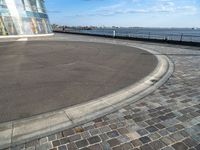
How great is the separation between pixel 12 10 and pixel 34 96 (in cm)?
3212

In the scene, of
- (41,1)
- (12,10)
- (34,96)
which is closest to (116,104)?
(34,96)

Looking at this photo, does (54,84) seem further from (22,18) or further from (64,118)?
(22,18)

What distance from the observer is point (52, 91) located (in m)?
6.24

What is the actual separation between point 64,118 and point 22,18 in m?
34.0

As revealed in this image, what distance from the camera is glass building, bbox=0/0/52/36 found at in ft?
97.7

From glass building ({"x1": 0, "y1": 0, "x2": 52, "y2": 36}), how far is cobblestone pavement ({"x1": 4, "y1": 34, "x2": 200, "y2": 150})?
101ft

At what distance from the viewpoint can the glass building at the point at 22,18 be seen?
29781 mm

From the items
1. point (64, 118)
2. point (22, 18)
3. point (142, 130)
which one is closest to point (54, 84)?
point (64, 118)

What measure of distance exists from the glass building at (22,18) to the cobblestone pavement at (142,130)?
30.8m

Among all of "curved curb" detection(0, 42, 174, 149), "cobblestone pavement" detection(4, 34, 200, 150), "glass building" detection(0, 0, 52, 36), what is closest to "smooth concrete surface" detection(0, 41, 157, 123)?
"curved curb" detection(0, 42, 174, 149)

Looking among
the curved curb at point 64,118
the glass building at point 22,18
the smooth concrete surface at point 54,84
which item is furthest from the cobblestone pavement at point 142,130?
the glass building at point 22,18

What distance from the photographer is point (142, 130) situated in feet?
12.8

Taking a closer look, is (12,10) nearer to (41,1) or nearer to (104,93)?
(41,1)

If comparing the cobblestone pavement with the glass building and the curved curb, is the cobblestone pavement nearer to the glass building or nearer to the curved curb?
the curved curb
